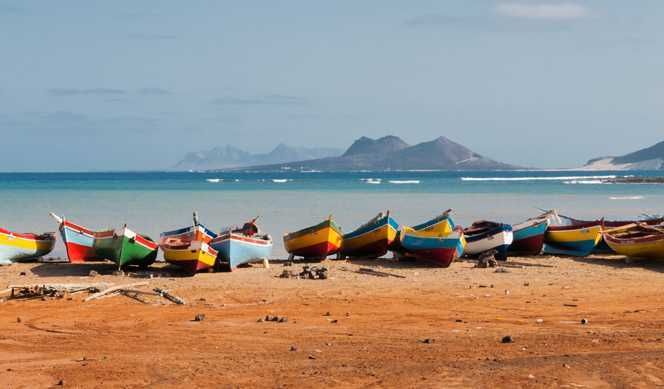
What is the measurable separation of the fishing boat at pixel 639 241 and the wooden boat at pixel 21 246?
13.0 meters

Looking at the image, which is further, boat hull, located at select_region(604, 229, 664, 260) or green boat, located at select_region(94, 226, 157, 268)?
boat hull, located at select_region(604, 229, 664, 260)

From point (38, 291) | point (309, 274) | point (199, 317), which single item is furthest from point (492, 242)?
point (38, 291)

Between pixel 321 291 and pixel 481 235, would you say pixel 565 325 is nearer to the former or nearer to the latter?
pixel 321 291

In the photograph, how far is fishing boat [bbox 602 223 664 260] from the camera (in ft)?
64.2

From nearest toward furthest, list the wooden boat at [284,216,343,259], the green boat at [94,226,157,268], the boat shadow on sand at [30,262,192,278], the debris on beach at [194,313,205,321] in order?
1. the debris on beach at [194,313,205,321]
2. the boat shadow on sand at [30,262,192,278]
3. the green boat at [94,226,157,268]
4. the wooden boat at [284,216,343,259]

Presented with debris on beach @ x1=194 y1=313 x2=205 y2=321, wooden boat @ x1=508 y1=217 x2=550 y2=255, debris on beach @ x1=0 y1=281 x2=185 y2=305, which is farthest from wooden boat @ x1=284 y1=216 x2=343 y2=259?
debris on beach @ x1=194 y1=313 x2=205 y2=321

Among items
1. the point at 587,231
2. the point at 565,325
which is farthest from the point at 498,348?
the point at 587,231

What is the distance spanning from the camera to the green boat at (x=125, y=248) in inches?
688

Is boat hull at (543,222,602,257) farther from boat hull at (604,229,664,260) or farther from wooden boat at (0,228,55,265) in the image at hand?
wooden boat at (0,228,55,265)

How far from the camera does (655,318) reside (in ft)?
40.7

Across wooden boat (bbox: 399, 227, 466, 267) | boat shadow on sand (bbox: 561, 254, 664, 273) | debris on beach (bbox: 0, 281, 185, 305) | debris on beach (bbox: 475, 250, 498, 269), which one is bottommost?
boat shadow on sand (bbox: 561, 254, 664, 273)

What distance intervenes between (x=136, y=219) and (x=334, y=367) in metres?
29.4

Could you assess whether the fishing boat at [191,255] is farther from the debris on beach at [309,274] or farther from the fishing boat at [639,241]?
the fishing boat at [639,241]

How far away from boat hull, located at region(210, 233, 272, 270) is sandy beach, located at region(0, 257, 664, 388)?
0.67 metres
